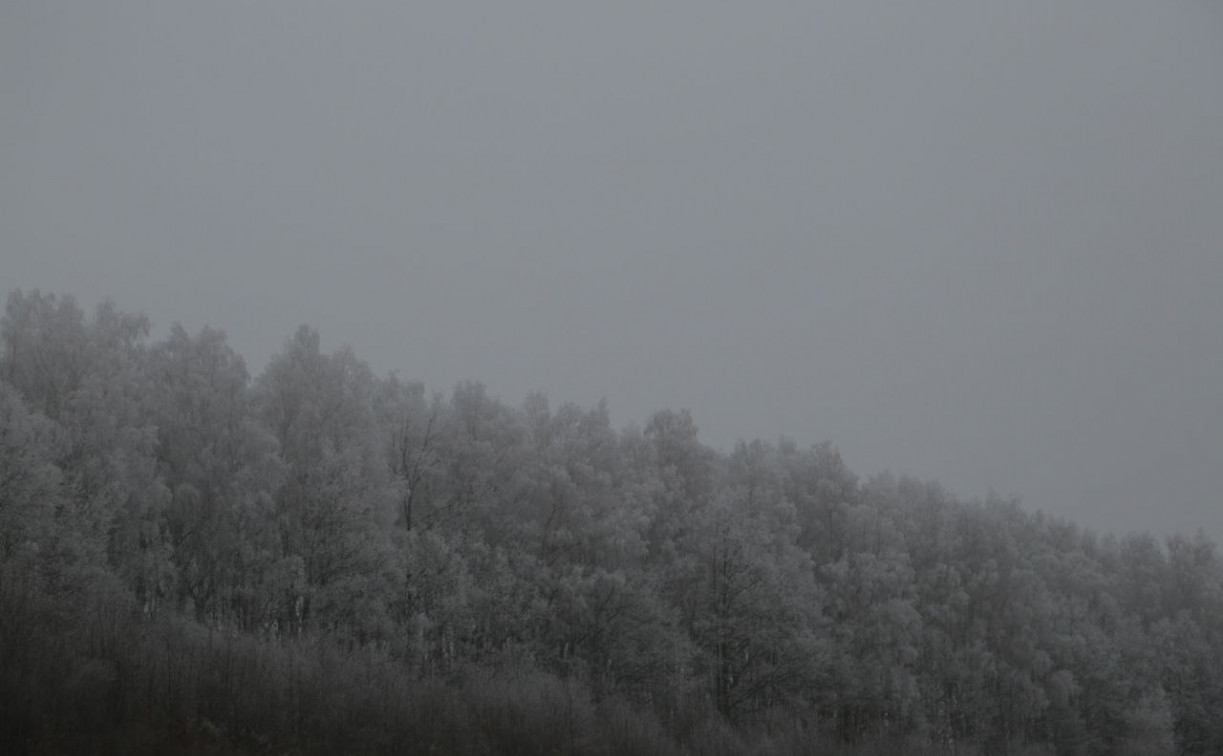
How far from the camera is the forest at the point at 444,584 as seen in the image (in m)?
25.5

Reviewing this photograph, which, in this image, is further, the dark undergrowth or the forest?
the forest

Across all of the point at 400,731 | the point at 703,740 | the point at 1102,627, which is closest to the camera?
the point at 400,731

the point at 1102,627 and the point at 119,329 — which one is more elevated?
the point at 119,329

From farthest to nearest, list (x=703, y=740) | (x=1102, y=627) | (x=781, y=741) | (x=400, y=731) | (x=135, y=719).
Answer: (x=1102, y=627) → (x=781, y=741) → (x=703, y=740) → (x=400, y=731) → (x=135, y=719)

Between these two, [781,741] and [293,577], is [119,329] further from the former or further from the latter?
[781,741]

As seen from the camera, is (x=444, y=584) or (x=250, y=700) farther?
(x=444, y=584)

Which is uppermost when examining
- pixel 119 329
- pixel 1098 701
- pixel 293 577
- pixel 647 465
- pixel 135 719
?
pixel 119 329

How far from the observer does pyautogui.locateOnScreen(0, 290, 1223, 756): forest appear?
1005 inches

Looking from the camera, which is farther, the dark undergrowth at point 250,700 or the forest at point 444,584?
the forest at point 444,584

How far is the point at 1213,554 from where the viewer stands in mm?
92438

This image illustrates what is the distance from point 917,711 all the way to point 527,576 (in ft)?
81.0

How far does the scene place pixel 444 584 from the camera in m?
39.0

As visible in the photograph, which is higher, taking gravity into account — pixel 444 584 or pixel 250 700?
pixel 444 584

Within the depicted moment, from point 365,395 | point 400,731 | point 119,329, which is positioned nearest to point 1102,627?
point 365,395
